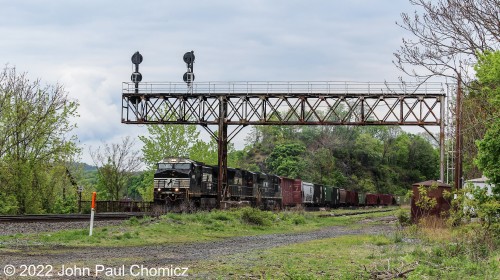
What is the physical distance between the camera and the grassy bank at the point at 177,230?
20250 millimetres

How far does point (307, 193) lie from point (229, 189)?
1998 centimetres

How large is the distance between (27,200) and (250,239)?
23.3 meters

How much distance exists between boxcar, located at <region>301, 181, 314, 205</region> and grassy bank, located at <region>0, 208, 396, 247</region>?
73.7 feet

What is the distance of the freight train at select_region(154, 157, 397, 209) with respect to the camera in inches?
1585

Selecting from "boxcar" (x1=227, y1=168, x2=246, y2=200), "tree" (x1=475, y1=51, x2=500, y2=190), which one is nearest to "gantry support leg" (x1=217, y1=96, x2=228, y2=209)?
"boxcar" (x1=227, y1=168, x2=246, y2=200)

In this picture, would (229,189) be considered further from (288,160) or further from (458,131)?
(288,160)

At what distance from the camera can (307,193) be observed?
6438 centimetres

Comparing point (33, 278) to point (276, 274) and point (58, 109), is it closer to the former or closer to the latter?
point (276, 274)

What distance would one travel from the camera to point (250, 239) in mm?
23984

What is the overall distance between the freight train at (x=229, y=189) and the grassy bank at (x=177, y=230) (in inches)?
244

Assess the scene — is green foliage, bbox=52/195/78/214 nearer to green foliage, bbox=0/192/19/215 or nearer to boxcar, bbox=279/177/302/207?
green foliage, bbox=0/192/19/215

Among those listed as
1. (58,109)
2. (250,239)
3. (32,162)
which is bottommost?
(250,239)

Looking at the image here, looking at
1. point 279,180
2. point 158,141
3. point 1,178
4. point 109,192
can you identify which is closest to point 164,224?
point 1,178

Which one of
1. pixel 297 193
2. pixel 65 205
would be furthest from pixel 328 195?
pixel 65 205
